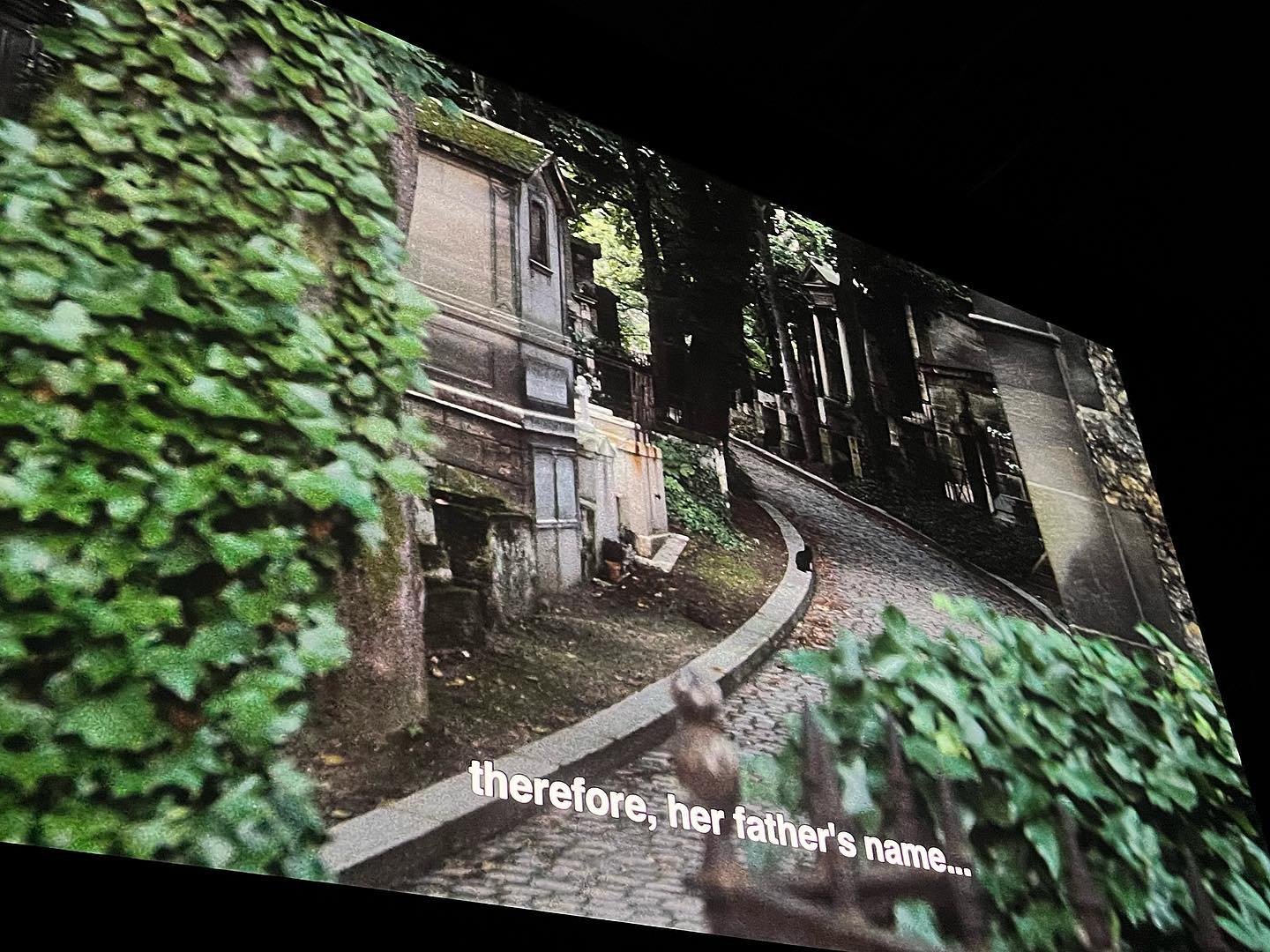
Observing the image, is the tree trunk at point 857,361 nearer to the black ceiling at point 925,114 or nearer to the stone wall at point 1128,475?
the black ceiling at point 925,114

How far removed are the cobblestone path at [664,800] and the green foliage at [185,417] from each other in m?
0.28

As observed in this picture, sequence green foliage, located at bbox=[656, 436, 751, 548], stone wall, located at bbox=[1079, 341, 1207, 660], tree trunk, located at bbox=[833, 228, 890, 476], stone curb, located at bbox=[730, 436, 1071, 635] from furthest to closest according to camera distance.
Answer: stone wall, located at bbox=[1079, 341, 1207, 660], tree trunk, located at bbox=[833, 228, 890, 476], stone curb, located at bbox=[730, 436, 1071, 635], green foliage, located at bbox=[656, 436, 751, 548]

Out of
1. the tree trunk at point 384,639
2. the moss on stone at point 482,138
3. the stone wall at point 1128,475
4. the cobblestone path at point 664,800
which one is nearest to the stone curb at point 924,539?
the cobblestone path at point 664,800

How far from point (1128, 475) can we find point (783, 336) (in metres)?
1.06

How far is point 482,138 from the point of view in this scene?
2.00 meters

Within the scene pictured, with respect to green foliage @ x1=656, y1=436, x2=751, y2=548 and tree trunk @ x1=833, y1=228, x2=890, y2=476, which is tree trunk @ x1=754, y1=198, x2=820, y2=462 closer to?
tree trunk @ x1=833, y1=228, x2=890, y2=476

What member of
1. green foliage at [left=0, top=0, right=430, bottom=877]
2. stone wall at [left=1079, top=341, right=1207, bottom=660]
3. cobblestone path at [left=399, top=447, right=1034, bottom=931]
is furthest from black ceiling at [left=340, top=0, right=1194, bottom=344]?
cobblestone path at [left=399, top=447, right=1034, bottom=931]

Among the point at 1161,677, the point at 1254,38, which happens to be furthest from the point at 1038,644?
the point at 1254,38

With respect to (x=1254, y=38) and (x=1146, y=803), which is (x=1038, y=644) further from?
(x=1254, y=38)

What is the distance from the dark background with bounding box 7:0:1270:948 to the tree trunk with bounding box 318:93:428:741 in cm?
110

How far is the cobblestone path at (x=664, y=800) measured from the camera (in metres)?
1.41

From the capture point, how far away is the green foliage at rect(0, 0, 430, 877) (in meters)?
1.22

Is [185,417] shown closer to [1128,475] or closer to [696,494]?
[696,494]

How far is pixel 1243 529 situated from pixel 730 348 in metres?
1.65
